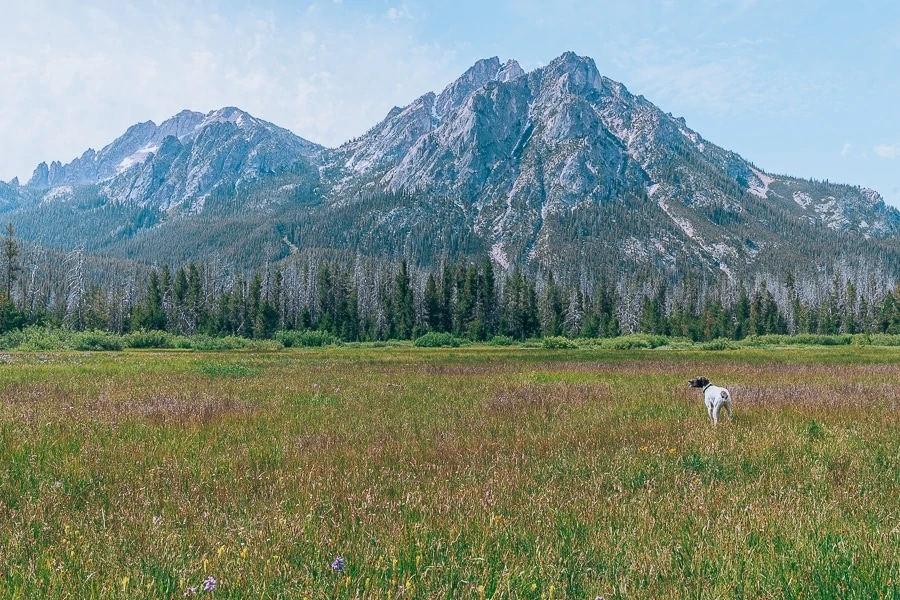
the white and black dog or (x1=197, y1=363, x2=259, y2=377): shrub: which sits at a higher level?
the white and black dog

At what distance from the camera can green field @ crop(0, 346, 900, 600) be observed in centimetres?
382

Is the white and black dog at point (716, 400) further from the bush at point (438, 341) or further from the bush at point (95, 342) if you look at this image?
the bush at point (438, 341)

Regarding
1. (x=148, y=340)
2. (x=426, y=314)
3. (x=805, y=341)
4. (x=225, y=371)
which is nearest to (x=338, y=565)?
(x=225, y=371)

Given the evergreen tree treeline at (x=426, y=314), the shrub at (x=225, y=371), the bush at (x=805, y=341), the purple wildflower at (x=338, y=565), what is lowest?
the bush at (x=805, y=341)

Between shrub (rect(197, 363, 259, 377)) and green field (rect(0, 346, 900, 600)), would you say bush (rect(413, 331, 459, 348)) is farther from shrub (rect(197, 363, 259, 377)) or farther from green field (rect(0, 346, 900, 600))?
green field (rect(0, 346, 900, 600))

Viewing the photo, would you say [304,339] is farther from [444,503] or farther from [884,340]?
[884,340]

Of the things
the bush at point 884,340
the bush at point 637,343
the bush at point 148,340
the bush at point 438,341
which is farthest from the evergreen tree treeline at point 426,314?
the bush at point 148,340

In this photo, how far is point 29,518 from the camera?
194 inches

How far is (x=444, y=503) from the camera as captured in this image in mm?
5391

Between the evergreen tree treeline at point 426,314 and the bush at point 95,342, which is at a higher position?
the evergreen tree treeline at point 426,314

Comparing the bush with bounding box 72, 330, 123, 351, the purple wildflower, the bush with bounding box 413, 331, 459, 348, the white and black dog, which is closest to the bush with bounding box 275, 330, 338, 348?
the bush with bounding box 413, 331, 459, 348

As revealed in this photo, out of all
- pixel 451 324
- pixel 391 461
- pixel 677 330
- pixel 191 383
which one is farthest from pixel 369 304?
pixel 391 461

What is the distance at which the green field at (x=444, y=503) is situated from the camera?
150 inches

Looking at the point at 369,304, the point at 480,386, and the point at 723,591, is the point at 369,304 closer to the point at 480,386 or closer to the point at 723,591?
the point at 480,386
